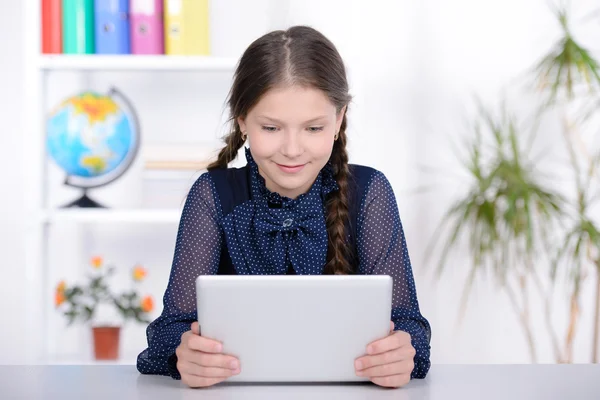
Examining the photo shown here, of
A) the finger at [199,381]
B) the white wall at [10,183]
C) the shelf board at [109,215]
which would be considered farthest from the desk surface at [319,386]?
the white wall at [10,183]

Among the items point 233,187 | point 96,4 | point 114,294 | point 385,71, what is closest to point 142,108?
point 96,4

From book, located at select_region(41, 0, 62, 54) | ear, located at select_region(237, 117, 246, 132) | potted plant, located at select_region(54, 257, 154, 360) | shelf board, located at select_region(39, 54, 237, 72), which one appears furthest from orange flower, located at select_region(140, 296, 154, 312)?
ear, located at select_region(237, 117, 246, 132)

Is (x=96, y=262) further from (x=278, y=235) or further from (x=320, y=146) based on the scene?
(x=320, y=146)

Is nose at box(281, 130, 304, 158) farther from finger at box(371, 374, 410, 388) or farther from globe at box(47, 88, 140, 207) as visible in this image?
globe at box(47, 88, 140, 207)

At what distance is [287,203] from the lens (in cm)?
162

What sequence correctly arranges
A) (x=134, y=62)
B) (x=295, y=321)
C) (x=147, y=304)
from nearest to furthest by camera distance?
(x=295, y=321) → (x=134, y=62) → (x=147, y=304)

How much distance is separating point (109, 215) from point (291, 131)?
1.60 meters

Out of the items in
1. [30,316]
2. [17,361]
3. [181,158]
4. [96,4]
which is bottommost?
[17,361]

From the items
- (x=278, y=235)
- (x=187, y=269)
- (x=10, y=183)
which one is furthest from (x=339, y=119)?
(x=10, y=183)

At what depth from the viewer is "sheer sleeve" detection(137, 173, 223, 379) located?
52.3 inches

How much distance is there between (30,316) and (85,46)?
916 mm

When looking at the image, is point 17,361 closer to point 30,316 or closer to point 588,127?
point 30,316

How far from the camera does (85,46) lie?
2891 mm

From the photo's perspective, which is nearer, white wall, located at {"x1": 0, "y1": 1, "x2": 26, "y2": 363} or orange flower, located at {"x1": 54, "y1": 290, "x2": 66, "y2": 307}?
orange flower, located at {"x1": 54, "y1": 290, "x2": 66, "y2": 307}
